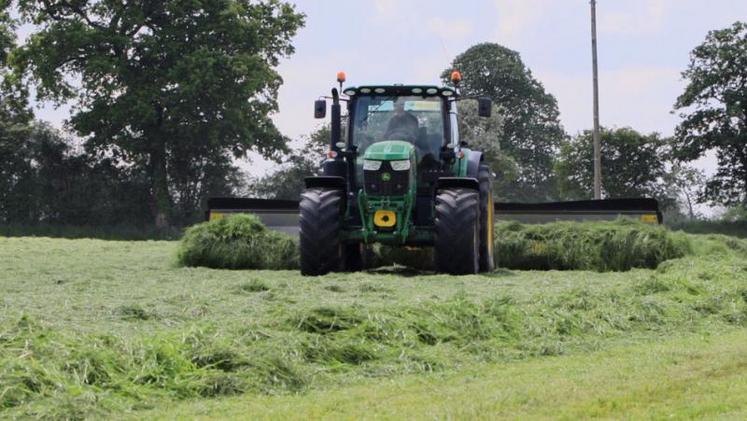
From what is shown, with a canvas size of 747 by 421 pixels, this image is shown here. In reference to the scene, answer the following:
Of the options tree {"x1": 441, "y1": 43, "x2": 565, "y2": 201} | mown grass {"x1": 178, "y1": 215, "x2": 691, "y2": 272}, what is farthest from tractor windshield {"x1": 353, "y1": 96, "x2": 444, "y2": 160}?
tree {"x1": 441, "y1": 43, "x2": 565, "y2": 201}

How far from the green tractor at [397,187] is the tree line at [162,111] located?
17359 mm

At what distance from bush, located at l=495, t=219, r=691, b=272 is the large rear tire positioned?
1.18 ft

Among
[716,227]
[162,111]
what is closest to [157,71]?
[162,111]

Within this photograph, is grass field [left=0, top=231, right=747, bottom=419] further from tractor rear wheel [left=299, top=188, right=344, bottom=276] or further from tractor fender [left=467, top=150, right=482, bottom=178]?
tractor fender [left=467, top=150, right=482, bottom=178]

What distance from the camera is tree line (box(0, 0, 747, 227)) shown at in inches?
1253

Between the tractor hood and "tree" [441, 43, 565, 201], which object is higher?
"tree" [441, 43, 565, 201]

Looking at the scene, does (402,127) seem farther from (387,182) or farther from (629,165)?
(629,165)

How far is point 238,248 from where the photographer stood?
14.2 metres

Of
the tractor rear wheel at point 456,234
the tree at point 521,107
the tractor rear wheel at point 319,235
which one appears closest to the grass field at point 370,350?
the tractor rear wheel at point 456,234

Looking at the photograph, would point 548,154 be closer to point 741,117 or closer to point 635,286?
point 741,117

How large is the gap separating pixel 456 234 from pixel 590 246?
7.05 ft

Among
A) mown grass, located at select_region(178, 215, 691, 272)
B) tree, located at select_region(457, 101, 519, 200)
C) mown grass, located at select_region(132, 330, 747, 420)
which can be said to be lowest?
mown grass, located at select_region(132, 330, 747, 420)

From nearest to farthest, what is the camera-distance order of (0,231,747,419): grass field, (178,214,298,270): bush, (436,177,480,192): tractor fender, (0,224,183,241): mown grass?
1. (0,231,747,419): grass field
2. (436,177,480,192): tractor fender
3. (178,214,298,270): bush
4. (0,224,183,241): mown grass

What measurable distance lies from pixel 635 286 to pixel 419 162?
4.29 meters
